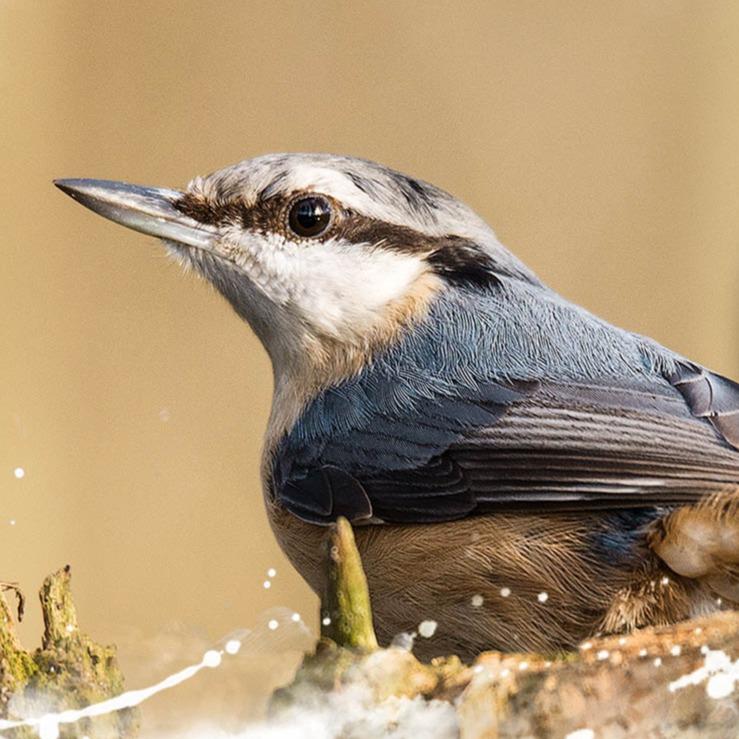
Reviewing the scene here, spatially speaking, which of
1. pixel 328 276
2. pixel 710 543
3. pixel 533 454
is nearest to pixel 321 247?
pixel 328 276

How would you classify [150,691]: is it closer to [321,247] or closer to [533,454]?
[533,454]

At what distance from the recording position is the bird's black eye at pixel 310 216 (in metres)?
0.74

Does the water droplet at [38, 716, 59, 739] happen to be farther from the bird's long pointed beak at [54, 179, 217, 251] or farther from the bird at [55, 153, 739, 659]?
the bird's long pointed beak at [54, 179, 217, 251]

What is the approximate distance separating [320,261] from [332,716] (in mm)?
391

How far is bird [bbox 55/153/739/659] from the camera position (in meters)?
0.56

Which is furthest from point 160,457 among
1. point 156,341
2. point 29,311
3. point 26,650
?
point 26,650

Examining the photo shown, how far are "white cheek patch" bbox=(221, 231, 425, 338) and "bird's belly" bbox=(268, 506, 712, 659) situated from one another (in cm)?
18

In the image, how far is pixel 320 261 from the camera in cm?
75

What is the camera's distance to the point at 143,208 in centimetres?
72

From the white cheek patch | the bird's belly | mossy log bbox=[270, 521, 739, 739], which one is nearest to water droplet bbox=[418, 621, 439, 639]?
the bird's belly

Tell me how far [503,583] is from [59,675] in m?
0.25

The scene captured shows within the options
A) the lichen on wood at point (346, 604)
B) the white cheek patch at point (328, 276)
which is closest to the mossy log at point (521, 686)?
the lichen on wood at point (346, 604)

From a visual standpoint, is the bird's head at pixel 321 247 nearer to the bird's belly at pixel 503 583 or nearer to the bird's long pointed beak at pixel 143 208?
the bird's long pointed beak at pixel 143 208

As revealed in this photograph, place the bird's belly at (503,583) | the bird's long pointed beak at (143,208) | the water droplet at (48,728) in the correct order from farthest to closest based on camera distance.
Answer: the bird's long pointed beak at (143,208) < the bird's belly at (503,583) < the water droplet at (48,728)
